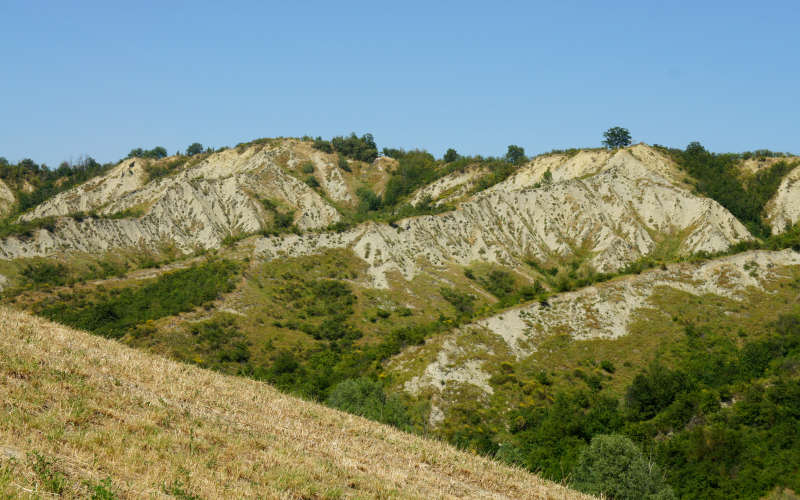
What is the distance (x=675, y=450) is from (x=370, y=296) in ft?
172

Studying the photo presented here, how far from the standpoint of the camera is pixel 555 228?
12738cm

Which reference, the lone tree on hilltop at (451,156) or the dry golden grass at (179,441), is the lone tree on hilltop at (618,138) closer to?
the lone tree on hilltop at (451,156)

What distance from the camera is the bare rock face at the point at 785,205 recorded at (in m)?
131

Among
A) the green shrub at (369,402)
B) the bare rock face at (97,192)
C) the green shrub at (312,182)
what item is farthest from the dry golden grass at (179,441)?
the bare rock face at (97,192)

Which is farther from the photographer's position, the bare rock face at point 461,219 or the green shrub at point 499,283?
the bare rock face at point 461,219

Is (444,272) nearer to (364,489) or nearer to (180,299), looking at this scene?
(180,299)

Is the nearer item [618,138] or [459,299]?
[459,299]

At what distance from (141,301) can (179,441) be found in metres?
78.3

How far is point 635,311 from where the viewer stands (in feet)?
258

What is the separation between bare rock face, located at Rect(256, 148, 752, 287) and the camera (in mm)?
107500

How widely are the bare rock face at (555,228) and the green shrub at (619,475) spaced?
58290 millimetres

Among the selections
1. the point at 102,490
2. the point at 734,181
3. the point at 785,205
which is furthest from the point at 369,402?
the point at 734,181

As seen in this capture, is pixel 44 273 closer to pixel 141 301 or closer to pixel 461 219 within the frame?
pixel 141 301

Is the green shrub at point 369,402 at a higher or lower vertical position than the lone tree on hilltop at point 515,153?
lower
